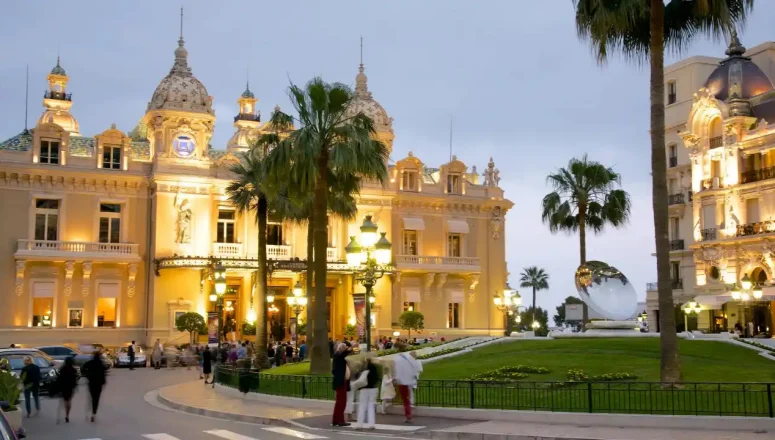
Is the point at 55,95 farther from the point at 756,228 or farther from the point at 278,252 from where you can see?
the point at 756,228

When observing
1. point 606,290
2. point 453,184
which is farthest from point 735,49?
point 606,290

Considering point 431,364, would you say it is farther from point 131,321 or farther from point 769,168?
point 769,168

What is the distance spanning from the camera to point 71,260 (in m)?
48.9

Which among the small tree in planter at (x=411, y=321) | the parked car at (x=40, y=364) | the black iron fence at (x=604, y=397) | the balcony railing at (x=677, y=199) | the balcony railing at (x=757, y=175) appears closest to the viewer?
the black iron fence at (x=604, y=397)

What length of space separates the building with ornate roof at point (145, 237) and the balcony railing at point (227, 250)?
0.22ft

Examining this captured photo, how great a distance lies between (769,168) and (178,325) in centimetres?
3556

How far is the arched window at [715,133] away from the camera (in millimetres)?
56178

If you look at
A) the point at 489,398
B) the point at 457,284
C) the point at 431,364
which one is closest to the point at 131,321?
the point at 457,284

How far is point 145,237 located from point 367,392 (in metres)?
36.4

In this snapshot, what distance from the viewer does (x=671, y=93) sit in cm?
6531

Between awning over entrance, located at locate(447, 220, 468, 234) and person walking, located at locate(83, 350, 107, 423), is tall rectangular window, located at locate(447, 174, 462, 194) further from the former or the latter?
person walking, located at locate(83, 350, 107, 423)

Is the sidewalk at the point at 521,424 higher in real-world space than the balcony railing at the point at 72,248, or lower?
lower

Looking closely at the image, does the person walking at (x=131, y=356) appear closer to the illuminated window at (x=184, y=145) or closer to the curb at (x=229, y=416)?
the illuminated window at (x=184, y=145)

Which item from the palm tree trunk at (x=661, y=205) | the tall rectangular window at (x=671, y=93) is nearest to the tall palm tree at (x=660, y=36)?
the palm tree trunk at (x=661, y=205)
